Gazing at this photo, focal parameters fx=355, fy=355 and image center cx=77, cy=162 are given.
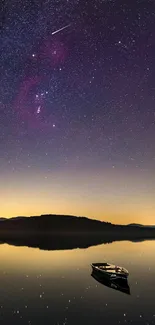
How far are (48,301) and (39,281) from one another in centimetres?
1525

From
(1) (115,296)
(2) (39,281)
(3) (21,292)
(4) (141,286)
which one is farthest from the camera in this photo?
(2) (39,281)

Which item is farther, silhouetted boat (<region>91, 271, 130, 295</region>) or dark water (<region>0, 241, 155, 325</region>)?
silhouetted boat (<region>91, 271, 130, 295</region>)

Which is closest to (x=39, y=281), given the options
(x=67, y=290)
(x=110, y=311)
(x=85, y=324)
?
(x=67, y=290)

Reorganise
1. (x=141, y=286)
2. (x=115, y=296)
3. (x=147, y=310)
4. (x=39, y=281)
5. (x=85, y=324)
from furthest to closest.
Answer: (x=39, y=281), (x=141, y=286), (x=115, y=296), (x=147, y=310), (x=85, y=324)

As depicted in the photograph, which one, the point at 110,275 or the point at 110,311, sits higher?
the point at 110,275

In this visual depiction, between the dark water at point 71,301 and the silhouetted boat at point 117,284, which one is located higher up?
the silhouetted boat at point 117,284

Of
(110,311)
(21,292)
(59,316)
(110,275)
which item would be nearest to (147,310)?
(110,311)

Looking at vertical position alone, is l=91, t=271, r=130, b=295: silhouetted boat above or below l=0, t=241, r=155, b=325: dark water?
above

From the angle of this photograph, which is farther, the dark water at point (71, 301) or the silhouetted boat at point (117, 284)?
the silhouetted boat at point (117, 284)

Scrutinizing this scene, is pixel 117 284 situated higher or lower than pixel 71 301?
higher

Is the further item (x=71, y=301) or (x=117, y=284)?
(x=117, y=284)

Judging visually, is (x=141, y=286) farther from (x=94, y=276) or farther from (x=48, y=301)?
(x=48, y=301)

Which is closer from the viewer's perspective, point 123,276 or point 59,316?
point 59,316

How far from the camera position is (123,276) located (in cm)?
4541
